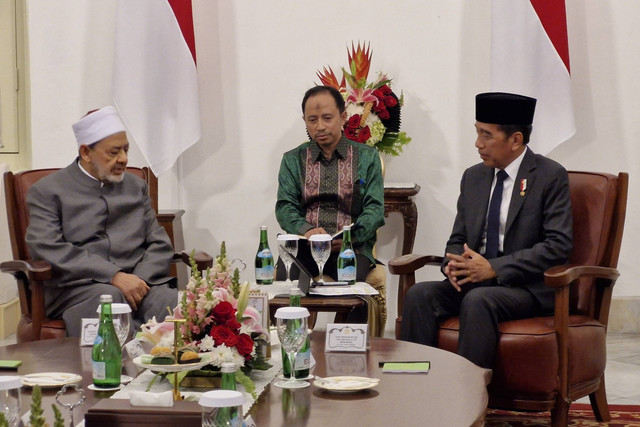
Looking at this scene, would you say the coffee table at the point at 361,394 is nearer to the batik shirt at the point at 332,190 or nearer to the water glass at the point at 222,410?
the water glass at the point at 222,410

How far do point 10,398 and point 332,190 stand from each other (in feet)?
9.08

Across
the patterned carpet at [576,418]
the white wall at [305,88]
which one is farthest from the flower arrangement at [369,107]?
the patterned carpet at [576,418]

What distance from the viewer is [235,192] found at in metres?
5.66

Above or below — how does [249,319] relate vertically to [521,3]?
below

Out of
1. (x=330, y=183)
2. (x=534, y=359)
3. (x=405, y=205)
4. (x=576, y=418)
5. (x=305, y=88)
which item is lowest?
(x=576, y=418)

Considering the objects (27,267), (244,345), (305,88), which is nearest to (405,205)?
(305,88)

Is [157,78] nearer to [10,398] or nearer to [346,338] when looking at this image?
[346,338]

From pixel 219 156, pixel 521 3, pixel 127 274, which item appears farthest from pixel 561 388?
pixel 219 156

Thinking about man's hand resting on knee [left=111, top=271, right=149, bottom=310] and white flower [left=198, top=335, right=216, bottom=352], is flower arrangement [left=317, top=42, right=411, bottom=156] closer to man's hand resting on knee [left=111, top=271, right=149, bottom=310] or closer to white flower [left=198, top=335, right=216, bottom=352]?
man's hand resting on knee [left=111, top=271, right=149, bottom=310]

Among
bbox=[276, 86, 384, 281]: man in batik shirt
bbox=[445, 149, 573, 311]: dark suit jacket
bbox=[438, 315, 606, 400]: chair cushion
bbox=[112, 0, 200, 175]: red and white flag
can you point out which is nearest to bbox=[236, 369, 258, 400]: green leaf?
bbox=[438, 315, 606, 400]: chair cushion

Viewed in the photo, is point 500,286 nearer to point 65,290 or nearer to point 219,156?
point 65,290

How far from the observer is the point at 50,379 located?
99.3 inches

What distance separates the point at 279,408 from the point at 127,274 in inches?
69.0

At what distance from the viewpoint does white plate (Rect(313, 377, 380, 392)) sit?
2.43 m
